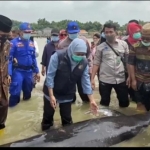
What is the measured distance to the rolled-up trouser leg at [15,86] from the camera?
7734 mm

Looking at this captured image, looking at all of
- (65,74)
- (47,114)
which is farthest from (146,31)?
(47,114)

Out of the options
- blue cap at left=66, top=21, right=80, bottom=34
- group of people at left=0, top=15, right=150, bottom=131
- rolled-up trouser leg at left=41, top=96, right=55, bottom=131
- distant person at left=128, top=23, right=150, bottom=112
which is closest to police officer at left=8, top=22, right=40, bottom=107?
group of people at left=0, top=15, right=150, bottom=131

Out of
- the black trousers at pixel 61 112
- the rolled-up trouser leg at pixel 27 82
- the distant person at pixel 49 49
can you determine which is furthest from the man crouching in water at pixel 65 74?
the distant person at pixel 49 49

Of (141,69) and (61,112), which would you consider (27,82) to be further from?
(141,69)

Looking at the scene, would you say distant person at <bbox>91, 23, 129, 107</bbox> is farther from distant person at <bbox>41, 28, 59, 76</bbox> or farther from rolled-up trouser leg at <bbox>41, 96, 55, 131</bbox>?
distant person at <bbox>41, 28, 59, 76</bbox>

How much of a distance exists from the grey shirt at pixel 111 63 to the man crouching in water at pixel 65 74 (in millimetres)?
1536

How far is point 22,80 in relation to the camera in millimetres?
7930

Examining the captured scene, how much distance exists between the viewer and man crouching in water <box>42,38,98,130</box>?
5.11 m

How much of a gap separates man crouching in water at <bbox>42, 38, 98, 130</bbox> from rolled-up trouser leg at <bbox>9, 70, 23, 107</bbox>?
2249 millimetres

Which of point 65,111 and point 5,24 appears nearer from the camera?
point 5,24

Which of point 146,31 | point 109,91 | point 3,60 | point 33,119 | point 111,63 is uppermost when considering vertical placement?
point 146,31

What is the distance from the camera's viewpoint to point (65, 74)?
530cm

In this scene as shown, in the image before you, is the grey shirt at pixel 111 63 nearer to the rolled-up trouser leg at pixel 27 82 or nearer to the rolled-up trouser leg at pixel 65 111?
the rolled-up trouser leg at pixel 65 111

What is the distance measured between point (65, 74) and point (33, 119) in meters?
2.07
